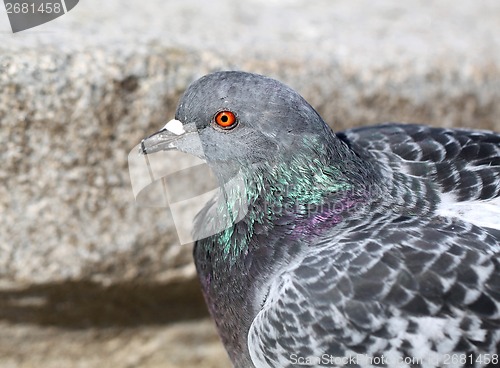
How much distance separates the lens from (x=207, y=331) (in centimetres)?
513

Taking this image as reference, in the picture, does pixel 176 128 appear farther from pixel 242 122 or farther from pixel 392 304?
pixel 392 304

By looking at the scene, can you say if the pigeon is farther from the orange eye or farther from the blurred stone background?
the blurred stone background

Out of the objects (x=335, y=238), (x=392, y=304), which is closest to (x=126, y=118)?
(x=335, y=238)

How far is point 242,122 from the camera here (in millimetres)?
3334

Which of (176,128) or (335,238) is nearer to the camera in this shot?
(335,238)

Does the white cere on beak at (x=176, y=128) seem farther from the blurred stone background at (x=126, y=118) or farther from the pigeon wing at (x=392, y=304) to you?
the blurred stone background at (x=126, y=118)

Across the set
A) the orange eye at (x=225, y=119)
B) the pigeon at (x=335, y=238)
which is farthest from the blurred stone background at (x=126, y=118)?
the orange eye at (x=225, y=119)

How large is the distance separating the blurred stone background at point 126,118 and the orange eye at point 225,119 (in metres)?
1.16

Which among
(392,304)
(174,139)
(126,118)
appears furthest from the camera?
(126,118)

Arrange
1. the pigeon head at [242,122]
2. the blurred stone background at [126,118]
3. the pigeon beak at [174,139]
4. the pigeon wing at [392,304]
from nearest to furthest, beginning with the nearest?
the pigeon wing at [392,304] < the pigeon head at [242,122] < the pigeon beak at [174,139] < the blurred stone background at [126,118]

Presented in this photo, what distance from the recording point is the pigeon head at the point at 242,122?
3.29m

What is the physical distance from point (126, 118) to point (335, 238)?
166 cm

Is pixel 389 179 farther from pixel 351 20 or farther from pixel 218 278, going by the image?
pixel 351 20

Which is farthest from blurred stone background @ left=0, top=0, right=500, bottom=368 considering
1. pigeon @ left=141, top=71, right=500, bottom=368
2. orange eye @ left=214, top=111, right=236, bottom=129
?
orange eye @ left=214, top=111, right=236, bottom=129
